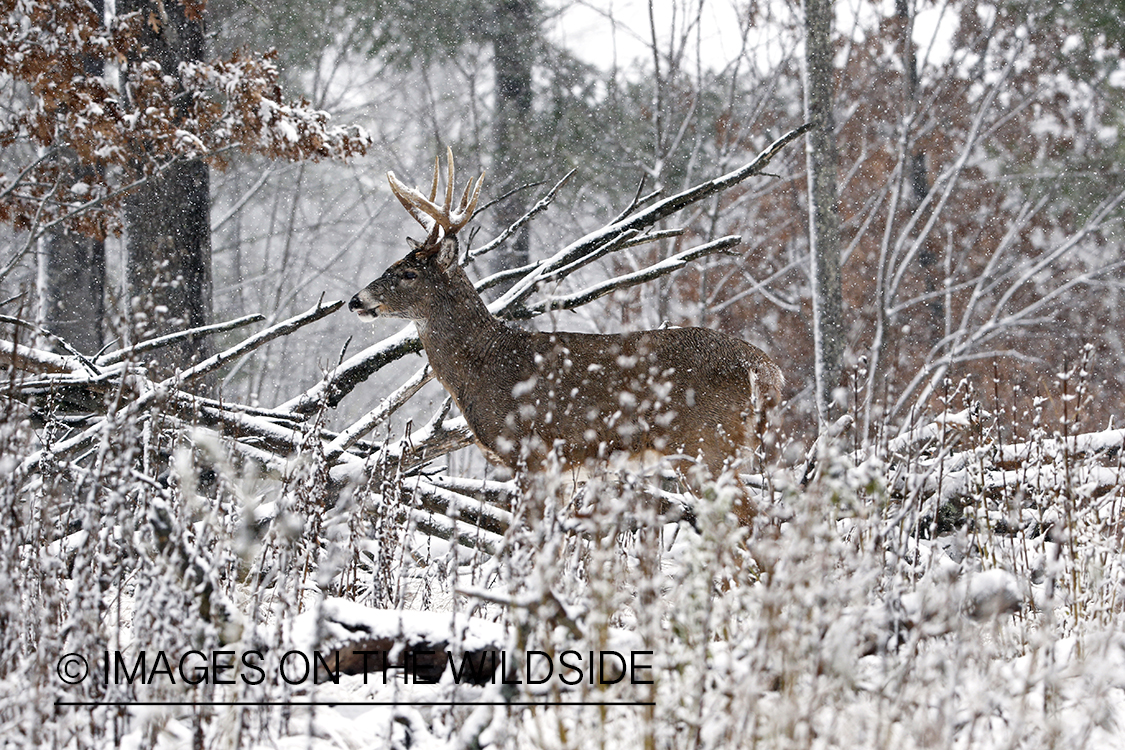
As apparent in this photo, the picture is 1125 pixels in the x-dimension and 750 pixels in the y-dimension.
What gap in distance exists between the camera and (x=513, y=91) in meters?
17.2

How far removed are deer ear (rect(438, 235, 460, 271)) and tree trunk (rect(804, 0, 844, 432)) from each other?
3.42 m

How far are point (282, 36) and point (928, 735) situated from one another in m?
17.0

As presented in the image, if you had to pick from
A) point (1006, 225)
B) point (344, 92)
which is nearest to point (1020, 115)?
point (1006, 225)

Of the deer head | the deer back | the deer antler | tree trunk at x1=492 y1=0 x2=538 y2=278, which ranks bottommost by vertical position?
the deer back

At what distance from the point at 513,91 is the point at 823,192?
1051cm

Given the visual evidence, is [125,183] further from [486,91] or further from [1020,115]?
[1020,115]

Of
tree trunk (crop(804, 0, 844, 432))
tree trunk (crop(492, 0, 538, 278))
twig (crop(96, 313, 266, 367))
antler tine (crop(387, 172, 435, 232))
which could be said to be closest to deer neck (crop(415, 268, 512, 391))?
antler tine (crop(387, 172, 435, 232))

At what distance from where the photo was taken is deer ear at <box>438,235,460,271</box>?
5.64 metres

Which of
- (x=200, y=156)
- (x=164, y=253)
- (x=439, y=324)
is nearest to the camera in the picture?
(x=439, y=324)

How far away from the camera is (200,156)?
21.7 feet

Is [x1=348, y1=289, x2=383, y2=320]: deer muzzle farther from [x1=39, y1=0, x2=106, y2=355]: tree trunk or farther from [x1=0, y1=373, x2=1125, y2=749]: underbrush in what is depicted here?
[x1=39, y1=0, x2=106, y2=355]: tree trunk

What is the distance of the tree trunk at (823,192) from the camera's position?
7758mm

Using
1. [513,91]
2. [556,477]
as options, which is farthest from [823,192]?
[513,91]

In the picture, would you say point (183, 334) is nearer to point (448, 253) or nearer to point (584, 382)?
point (448, 253)
